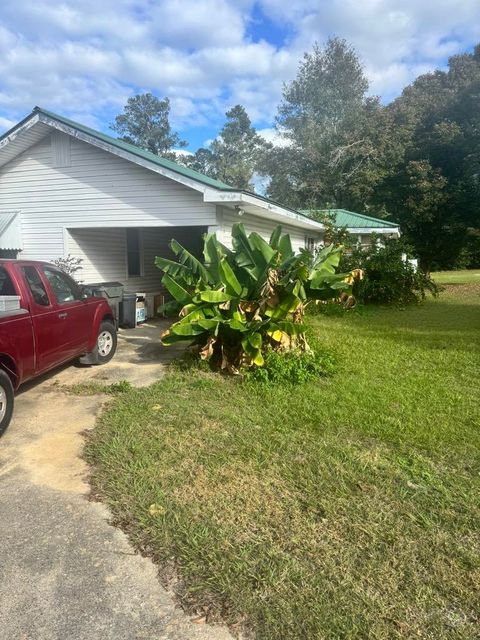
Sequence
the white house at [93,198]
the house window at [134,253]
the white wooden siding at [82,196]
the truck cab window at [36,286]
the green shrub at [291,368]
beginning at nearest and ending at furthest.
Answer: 1. the truck cab window at [36,286]
2. the green shrub at [291,368]
3. the white house at [93,198]
4. the white wooden siding at [82,196]
5. the house window at [134,253]

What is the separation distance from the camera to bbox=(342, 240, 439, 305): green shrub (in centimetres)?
1427

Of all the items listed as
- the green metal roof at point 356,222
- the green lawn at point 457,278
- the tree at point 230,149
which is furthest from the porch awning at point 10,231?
the tree at point 230,149

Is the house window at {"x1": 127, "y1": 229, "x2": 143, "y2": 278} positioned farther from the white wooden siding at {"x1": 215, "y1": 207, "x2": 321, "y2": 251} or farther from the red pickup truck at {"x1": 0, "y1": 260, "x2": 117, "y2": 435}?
the red pickup truck at {"x1": 0, "y1": 260, "x2": 117, "y2": 435}

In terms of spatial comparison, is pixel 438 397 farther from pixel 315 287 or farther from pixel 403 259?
pixel 403 259

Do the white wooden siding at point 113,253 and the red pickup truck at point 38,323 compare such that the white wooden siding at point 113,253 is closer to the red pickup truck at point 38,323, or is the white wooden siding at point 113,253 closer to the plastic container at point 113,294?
the plastic container at point 113,294

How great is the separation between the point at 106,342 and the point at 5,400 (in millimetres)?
3118

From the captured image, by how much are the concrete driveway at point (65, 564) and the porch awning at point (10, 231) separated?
8.27m

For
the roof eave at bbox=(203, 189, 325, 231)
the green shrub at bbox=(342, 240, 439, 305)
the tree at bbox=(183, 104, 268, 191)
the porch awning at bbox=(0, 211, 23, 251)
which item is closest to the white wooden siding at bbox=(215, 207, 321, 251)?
the roof eave at bbox=(203, 189, 325, 231)

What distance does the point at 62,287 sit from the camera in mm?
6094

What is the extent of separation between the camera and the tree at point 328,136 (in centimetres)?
3269

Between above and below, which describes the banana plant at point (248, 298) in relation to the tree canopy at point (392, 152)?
below

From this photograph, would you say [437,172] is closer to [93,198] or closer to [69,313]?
[93,198]

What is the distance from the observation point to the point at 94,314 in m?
6.84

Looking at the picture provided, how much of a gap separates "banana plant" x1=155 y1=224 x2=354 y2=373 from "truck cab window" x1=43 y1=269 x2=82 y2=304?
1.36 metres
